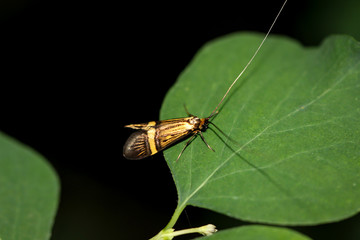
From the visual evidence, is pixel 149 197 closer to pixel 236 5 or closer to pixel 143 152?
pixel 143 152

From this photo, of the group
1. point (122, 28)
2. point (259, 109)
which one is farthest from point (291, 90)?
point (122, 28)

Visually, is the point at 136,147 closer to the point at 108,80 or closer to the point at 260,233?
the point at 260,233

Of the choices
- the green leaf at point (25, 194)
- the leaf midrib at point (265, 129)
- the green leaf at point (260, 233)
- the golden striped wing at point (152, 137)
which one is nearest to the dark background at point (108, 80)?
the golden striped wing at point (152, 137)

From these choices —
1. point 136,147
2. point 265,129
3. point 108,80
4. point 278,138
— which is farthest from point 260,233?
point 108,80

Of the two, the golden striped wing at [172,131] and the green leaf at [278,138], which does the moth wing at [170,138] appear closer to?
the golden striped wing at [172,131]

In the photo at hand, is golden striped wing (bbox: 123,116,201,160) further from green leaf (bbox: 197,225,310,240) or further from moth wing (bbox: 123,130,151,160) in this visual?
green leaf (bbox: 197,225,310,240)

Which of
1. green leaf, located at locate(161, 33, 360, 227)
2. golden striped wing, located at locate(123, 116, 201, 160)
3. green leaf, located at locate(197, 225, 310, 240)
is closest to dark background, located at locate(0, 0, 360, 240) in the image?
golden striped wing, located at locate(123, 116, 201, 160)
